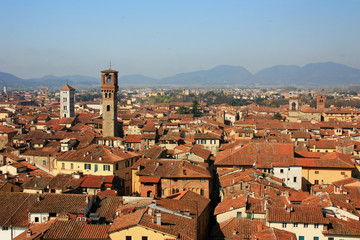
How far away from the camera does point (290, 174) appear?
127 ft

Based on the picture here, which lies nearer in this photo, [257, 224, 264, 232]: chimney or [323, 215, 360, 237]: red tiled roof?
[323, 215, 360, 237]: red tiled roof

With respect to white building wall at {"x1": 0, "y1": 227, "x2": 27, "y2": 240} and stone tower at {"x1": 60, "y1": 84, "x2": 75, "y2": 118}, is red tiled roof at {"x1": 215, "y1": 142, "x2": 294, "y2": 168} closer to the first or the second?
white building wall at {"x1": 0, "y1": 227, "x2": 27, "y2": 240}

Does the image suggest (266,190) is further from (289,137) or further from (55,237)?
(289,137)

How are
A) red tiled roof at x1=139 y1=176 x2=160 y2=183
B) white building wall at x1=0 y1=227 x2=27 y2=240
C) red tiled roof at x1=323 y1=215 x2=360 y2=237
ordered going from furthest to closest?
red tiled roof at x1=139 y1=176 x2=160 y2=183, white building wall at x1=0 y1=227 x2=27 y2=240, red tiled roof at x1=323 y1=215 x2=360 y2=237

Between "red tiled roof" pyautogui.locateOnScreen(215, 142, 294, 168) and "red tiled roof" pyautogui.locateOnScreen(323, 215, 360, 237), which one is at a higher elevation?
"red tiled roof" pyautogui.locateOnScreen(215, 142, 294, 168)

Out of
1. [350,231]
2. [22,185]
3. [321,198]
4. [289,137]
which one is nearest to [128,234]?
[350,231]

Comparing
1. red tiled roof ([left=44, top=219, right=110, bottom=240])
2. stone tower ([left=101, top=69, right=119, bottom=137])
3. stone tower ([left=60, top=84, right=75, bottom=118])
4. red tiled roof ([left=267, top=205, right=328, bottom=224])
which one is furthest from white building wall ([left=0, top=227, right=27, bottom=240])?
stone tower ([left=60, top=84, right=75, bottom=118])

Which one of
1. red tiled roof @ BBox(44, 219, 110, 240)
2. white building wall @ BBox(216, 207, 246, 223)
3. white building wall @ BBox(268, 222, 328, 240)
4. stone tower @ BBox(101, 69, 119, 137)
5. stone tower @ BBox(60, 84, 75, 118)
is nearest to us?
red tiled roof @ BBox(44, 219, 110, 240)

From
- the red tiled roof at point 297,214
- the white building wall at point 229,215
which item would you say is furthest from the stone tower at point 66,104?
the red tiled roof at point 297,214

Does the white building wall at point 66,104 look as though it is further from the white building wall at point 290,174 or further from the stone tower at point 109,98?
the white building wall at point 290,174

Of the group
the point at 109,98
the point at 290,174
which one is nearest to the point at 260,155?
the point at 290,174

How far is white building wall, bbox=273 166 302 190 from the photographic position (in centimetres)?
3872

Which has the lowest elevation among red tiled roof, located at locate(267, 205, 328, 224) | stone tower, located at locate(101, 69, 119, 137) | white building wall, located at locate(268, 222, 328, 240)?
white building wall, located at locate(268, 222, 328, 240)

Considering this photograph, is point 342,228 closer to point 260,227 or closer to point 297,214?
point 297,214
